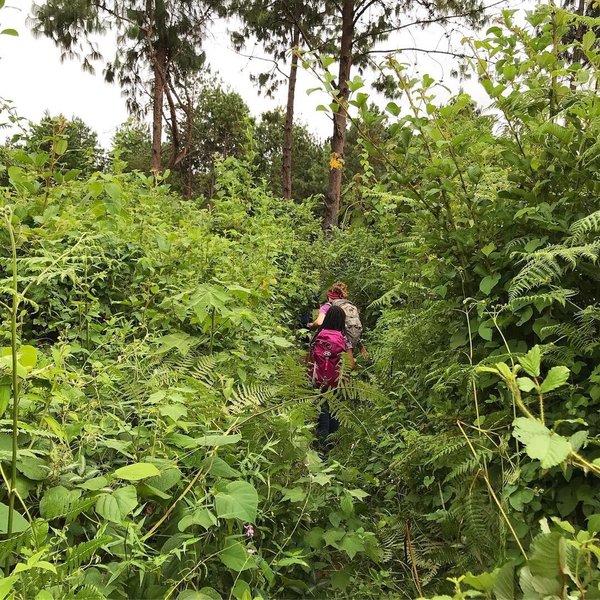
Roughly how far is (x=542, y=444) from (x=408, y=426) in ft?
6.86

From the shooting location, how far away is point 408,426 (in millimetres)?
3121

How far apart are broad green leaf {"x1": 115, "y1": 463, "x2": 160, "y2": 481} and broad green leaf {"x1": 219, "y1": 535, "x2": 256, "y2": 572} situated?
0.37 meters

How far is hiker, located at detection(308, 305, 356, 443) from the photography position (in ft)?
16.0

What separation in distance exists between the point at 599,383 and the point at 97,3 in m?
16.2

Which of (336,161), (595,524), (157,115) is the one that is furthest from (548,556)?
(157,115)

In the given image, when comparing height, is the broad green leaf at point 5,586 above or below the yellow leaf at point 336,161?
below

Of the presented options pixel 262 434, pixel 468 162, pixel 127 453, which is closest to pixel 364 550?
pixel 262 434

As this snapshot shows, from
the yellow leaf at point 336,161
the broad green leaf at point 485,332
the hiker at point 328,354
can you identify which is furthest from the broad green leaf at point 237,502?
the yellow leaf at point 336,161

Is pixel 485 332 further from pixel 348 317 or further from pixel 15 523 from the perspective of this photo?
pixel 348 317

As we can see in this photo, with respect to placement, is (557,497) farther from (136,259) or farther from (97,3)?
(97,3)

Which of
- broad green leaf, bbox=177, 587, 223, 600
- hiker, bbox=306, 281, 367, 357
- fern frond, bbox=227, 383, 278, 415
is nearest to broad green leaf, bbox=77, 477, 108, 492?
broad green leaf, bbox=177, 587, 223, 600

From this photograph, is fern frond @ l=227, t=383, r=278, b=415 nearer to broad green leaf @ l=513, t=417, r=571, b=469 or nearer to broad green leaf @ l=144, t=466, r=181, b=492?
broad green leaf @ l=144, t=466, r=181, b=492

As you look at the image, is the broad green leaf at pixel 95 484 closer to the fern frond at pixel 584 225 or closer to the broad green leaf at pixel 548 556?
the broad green leaf at pixel 548 556

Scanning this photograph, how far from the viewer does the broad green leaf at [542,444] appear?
1038 mm
